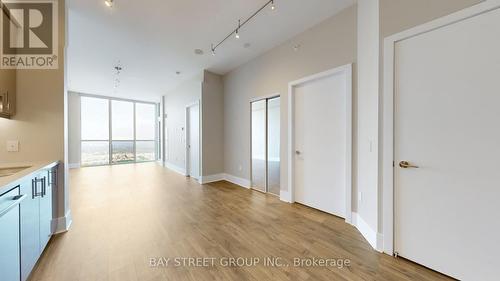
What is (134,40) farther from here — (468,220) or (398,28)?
(468,220)

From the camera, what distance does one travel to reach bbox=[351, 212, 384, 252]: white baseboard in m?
2.07

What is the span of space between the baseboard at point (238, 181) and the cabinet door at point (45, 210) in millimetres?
3396

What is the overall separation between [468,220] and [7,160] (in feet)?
15.9

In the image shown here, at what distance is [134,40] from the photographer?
3.51 meters

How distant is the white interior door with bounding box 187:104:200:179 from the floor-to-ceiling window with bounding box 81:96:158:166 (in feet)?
15.1

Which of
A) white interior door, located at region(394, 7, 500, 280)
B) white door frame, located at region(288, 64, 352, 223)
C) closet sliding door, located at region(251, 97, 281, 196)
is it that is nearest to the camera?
white interior door, located at region(394, 7, 500, 280)

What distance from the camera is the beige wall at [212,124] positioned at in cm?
516

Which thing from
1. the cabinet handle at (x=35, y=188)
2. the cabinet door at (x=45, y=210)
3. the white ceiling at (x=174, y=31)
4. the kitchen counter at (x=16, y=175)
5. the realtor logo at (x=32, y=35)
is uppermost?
the white ceiling at (x=174, y=31)

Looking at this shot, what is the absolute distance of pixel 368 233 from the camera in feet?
7.45

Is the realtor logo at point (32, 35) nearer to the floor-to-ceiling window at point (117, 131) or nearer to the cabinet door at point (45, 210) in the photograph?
the cabinet door at point (45, 210)

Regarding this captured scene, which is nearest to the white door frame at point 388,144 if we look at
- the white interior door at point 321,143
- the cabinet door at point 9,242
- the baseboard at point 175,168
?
the white interior door at point 321,143

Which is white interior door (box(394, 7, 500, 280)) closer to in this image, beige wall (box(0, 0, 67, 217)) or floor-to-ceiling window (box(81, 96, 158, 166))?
beige wall (box(0, 0, 67, 217))

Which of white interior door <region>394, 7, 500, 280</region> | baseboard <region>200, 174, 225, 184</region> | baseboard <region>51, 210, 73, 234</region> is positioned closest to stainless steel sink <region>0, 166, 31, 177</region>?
baseboard <region>51, 210, 73, 234</region>

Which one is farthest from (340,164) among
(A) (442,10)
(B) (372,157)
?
(A) (442,10)
